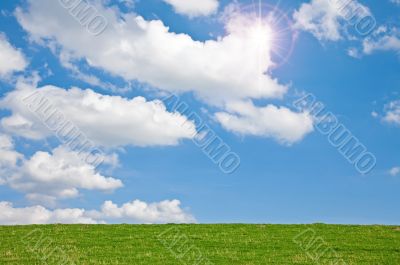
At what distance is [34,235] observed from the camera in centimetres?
3381

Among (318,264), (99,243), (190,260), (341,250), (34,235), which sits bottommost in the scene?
(34,235)

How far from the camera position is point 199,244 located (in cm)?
2986

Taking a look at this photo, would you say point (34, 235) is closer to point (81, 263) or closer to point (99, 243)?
point (99, 243)

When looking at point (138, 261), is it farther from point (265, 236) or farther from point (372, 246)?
point (372, 246)

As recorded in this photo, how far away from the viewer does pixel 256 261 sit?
1003 inches

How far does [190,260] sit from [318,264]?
6705 millimetres

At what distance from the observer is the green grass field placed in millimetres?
26172

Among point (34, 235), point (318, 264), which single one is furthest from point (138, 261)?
point (34, 235)

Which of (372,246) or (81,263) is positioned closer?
(81,263)

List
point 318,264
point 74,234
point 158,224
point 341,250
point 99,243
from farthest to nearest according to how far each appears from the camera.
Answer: point 158,224 < point 74,234 < point 99,243 < point 341,250 < point 318,264

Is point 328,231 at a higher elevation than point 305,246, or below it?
higher

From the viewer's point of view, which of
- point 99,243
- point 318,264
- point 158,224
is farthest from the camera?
point 158,224

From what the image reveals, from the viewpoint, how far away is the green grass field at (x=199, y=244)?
26.2 meters

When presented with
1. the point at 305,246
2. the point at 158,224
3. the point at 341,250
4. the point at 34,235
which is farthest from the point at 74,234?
the point at 341,250
